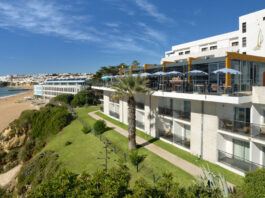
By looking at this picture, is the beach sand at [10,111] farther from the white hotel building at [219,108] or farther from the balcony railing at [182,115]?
the balcony railing at [182,115]

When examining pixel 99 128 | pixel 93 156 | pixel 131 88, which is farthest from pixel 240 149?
pixel 99 128

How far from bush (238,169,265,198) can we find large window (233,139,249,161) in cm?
770

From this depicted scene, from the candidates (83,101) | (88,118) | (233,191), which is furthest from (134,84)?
(83,101)

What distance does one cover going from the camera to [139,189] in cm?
1062

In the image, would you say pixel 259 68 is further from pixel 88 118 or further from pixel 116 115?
pixel 88 118

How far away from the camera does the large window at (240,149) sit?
71.4ft

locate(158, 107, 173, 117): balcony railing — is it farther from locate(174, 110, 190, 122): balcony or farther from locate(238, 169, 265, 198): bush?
locate(238, 169, 265, 198): bush

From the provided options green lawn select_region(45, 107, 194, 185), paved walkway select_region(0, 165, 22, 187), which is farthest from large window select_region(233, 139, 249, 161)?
paved walkway select_region(0, 165, 22, 187)

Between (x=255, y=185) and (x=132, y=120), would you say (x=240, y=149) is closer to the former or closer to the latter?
(x=255, y=185)

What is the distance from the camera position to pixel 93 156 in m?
28.9

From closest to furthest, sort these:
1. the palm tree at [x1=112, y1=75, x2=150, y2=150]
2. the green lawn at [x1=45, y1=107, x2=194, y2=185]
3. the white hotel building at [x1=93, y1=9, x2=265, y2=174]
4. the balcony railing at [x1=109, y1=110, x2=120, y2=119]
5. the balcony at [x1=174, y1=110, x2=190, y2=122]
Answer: the white hotel building at [x1=93, y1=9, x2=265, y2=174], the green lawn at [x1=45, y1=107, x2=194, y2=185], the palm tree at [x1=112, y1=75, x2=150, y2=150], the balcony at [x1=174, y1=110, x2=190, y2=122], the balcony railing at [x1=109, y1=110, x2=120, y2=119]

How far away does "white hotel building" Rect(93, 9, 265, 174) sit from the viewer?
68.3 feet

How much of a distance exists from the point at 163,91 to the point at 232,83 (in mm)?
7542

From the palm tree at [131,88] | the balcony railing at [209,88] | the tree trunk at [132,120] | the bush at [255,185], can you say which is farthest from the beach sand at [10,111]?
the bush at [255,185]
